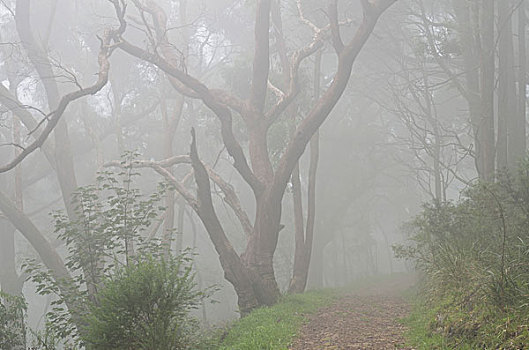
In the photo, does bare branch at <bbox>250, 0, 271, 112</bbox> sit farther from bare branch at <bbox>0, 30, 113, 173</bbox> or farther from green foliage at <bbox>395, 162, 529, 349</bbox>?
green foliage at <bbox>395, 162, 529, 349</bbox>

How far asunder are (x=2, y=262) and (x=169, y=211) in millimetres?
5379

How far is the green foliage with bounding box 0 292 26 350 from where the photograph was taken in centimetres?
723

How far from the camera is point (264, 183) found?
11234 millimetres

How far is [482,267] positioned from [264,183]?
5.64 metres

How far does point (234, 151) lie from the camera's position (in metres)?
10.4

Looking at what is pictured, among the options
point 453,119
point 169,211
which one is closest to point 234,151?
point 169,211

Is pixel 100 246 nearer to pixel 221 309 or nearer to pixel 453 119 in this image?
pixel 453 119

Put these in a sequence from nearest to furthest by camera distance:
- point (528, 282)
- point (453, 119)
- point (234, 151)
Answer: point (528, 282) < point (234, 151) < point (453, 119)

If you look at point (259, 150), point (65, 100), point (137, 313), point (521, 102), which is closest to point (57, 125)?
point (65, 100)

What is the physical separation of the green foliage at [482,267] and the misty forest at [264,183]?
1.0 inches

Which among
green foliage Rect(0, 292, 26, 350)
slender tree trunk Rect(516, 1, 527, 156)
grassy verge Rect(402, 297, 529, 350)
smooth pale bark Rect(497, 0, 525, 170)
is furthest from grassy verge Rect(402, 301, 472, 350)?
green foliage Rect(0, 292, 26, 350)

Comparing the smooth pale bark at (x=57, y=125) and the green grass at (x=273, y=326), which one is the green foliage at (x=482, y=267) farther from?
the smooth pale bark at (x=57, y=125)

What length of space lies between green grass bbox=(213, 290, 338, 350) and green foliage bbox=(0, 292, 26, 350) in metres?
3.10

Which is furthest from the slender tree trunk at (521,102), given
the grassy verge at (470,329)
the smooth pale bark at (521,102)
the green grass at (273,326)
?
the grassy verge at (470,329)
